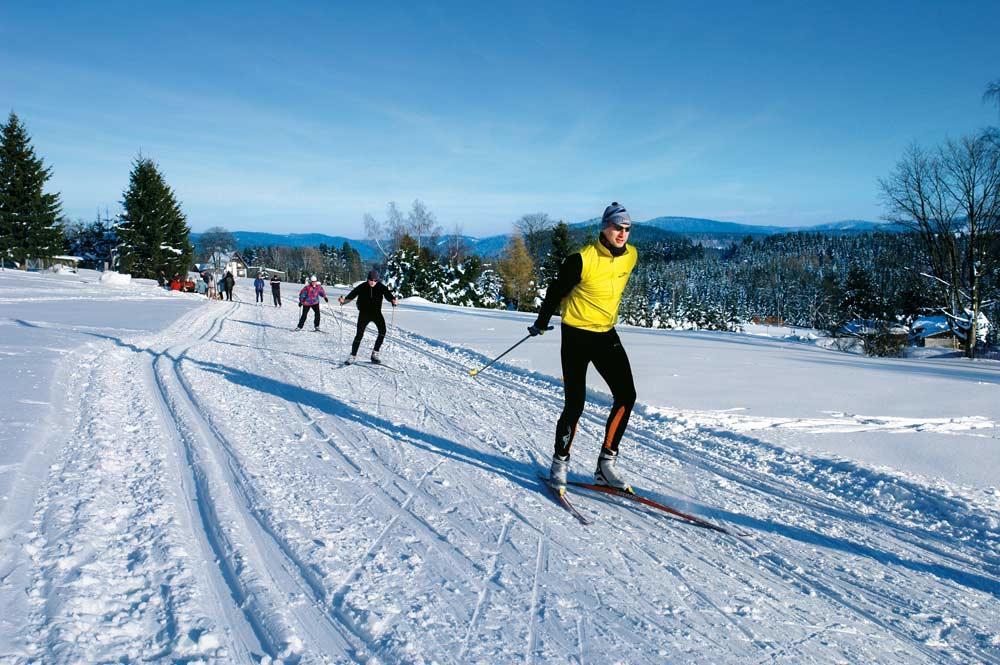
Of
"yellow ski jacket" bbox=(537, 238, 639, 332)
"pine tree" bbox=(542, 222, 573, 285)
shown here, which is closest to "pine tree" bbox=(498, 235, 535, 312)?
"pine tree" bbox=(542, 222, 573, 285)

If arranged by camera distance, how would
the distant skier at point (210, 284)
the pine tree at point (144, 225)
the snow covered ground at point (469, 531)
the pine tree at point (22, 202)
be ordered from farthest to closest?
the pine tree at point (144, 225), the pine tree at point (22, 202), the distant skier at point (210, 284), the snow covered ground at point (469, 531)

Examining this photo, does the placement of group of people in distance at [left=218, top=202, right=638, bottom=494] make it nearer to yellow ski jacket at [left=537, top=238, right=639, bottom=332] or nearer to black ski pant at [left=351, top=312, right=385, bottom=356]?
yellow ski jacket at [left=537, top=238, right=639, bottom=332]

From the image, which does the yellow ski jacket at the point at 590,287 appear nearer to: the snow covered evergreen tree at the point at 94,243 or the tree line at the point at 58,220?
the tree line at the point at 58,220

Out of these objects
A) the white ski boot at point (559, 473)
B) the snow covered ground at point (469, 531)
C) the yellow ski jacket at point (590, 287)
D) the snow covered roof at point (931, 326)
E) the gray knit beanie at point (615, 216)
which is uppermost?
the gray knit beanie at point (615, 216)

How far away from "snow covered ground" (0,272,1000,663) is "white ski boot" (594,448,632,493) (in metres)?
0.23

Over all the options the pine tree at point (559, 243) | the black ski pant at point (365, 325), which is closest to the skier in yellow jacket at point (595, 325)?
the black ski pant at point (365, 325)

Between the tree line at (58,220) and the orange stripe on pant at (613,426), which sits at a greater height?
the tree line at (58,220)

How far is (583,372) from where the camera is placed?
14.2ft

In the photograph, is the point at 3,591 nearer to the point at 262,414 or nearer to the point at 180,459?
the point at 180,459

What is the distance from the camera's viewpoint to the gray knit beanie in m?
4.07

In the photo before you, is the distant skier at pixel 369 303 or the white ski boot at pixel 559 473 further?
the distant skier at pixel 369 303

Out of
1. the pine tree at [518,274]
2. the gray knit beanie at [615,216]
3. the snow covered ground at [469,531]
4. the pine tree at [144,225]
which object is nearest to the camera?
the snow covered ground at [469,531]

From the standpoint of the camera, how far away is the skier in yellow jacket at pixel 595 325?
4.15 m

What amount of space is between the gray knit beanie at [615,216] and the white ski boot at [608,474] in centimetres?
177
